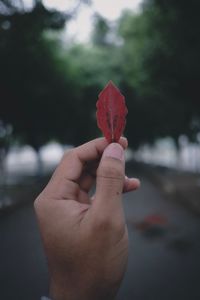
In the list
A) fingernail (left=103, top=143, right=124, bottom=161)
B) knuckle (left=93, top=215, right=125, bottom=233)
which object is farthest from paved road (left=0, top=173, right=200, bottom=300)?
fingernail (left=103, top=143, right=124, bottom=161)

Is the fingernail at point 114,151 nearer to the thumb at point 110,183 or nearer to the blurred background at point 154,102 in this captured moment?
the thumb at point 110,183

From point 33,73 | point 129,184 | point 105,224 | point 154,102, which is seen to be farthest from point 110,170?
point 154,102

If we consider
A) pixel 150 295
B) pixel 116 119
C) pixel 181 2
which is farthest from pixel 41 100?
pixel 116 119

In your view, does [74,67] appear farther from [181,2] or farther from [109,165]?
[109,165]

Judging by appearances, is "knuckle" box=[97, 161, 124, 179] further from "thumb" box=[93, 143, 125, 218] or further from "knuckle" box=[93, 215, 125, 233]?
"knuckle" box=[93, 215, 125, 233]

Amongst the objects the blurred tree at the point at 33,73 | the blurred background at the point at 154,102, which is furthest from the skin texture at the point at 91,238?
the blurred tree at the point at 33,73

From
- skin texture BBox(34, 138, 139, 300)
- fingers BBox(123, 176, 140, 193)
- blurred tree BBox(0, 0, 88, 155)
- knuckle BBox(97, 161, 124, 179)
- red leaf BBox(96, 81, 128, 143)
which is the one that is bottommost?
skin texture BBox(34, 138, 139, 300)
